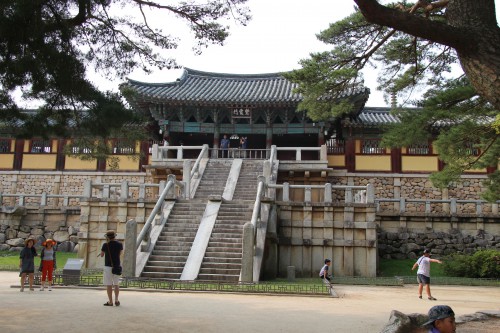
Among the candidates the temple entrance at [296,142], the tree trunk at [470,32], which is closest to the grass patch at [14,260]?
the temple entrance at [296,142]

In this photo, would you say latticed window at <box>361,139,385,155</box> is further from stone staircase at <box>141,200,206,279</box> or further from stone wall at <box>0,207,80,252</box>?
stone wall at <box>0,207,80,252</box>

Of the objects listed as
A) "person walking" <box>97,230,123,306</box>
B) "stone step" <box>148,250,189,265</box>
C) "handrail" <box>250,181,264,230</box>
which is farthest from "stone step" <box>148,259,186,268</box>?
"person walking" <box>97,230,123,306</box>

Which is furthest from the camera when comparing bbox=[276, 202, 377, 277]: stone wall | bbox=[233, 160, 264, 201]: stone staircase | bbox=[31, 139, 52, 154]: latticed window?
bbox=[31, 139, 52, 154]: latticed window

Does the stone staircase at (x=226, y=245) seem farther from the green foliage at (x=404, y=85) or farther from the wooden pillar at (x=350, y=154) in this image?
the wooden pillar at (x=350, y=154)

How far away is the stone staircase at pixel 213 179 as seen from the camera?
19922 millimetres

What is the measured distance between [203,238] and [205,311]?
22.5 feet

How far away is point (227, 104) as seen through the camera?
1023 inches

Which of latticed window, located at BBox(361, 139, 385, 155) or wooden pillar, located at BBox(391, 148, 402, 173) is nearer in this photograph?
wooden pillar, located at BBox(391, 148, 402, 173)

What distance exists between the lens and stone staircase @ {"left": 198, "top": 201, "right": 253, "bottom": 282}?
14.0 m

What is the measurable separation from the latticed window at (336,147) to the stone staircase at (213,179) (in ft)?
20.4

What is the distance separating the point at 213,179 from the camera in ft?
69.8

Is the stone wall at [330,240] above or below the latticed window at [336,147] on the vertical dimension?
below

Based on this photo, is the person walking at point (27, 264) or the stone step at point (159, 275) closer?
the person walking at point (27, 264)

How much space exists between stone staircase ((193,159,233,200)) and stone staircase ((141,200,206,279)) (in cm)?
193
